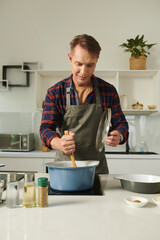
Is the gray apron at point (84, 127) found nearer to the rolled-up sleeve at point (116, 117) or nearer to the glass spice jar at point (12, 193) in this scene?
the rolled-up sleeve at point (116, 117)

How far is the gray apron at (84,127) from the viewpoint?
66.8 inches

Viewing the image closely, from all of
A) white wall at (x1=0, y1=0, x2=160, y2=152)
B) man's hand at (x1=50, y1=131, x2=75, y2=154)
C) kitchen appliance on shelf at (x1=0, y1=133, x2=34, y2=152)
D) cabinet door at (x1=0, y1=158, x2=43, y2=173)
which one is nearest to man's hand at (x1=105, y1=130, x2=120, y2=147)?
man's hand at (x1=50, y1=131, x2=75, y2=154)

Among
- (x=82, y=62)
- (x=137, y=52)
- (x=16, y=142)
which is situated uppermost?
(x=137, y=52)

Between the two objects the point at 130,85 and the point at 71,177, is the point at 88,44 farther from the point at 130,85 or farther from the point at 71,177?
the point at 130,85

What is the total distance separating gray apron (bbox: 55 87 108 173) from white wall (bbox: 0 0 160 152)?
6.07 feet

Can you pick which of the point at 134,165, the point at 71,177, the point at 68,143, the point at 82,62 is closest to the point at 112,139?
the point at 68,143

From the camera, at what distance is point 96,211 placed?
928 mm

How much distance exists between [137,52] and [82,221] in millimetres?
2743

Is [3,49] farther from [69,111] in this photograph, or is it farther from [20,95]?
[69,111]

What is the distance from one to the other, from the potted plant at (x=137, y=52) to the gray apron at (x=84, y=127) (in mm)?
1639

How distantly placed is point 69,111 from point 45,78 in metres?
1.92

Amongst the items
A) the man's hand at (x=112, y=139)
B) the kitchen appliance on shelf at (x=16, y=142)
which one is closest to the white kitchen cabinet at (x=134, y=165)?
the kitchen appliance on shelf at (x=16, y=142)

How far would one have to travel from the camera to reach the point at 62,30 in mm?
3553

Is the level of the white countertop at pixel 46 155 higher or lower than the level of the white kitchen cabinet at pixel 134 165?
higher
